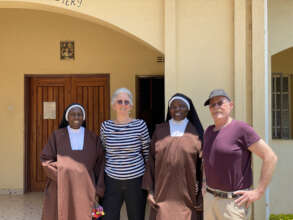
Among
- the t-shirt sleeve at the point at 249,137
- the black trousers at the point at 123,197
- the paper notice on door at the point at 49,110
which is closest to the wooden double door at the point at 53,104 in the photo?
the paper notice on door at the point at 49,110

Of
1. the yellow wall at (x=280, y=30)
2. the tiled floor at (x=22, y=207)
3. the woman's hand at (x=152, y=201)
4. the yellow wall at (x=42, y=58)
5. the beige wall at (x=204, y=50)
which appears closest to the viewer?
the woman's hand at (x=152, y=201)

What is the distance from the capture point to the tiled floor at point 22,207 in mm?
4996

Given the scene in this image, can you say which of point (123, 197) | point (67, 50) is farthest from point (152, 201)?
point (67, 50)

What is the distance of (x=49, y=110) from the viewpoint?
6246 millimetres

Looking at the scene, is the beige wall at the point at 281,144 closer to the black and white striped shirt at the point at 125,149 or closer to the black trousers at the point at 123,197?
the black and white striped shirt at the point at 125,149

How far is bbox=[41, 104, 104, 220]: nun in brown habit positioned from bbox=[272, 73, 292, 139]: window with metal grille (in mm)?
4130

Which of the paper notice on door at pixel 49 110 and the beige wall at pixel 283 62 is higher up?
the beige wall at pixel 283 62

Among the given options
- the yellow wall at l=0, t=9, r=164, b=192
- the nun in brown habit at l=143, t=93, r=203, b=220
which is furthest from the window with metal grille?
the nun in brown habit at l=143, t=93, r=203, b=220

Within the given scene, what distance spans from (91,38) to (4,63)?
1.72 metres

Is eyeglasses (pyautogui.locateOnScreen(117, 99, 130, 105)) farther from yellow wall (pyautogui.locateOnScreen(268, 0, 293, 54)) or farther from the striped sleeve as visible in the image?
yellow wall (pyautogui.locateOnScreen(268, 0, 293, 54))

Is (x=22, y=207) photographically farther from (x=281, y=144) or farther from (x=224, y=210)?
(x=281, y=144)

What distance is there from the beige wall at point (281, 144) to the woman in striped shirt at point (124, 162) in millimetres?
2692

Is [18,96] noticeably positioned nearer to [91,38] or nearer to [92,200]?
[91,38]

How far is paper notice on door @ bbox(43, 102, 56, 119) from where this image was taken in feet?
20.5
